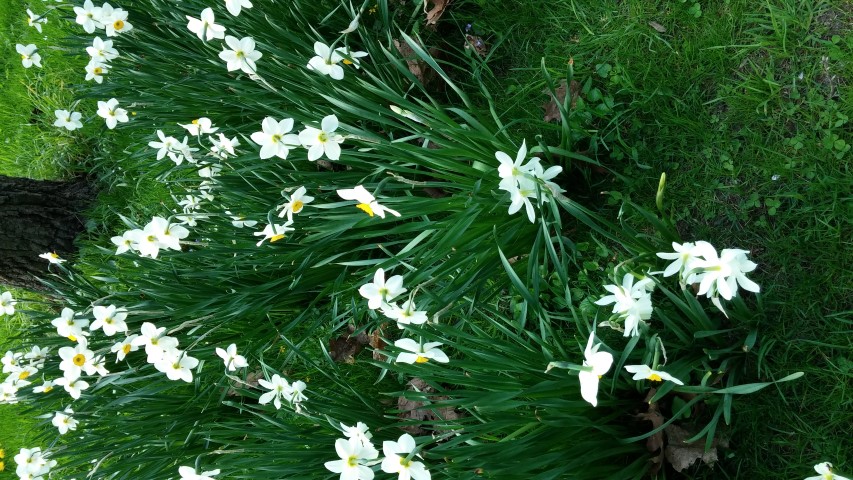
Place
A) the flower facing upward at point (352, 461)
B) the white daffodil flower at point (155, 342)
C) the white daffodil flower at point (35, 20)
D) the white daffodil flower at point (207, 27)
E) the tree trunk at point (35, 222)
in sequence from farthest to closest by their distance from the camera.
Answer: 1. the tree trunk at point (35, 222)
2. the white daffodil flower at point (35, 20)
3. the white daffodil flower at point (155, 342)
4. the white daffodil flower at point (207, 27)
5. the flower facing upward at point (352, 461)

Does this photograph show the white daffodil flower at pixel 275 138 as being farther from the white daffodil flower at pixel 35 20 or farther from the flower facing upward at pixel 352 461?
the white daffodil flower at pixel 35 20

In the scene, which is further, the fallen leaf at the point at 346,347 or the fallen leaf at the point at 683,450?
the fallen leaf at the point at 346,347

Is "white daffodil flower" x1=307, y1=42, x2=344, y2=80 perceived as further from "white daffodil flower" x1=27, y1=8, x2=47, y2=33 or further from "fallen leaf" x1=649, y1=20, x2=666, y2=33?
"white daffodil flower" x1=27, y1=8, x2=47, y2=33

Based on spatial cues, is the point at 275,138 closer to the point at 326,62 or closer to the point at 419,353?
the point at 326,62

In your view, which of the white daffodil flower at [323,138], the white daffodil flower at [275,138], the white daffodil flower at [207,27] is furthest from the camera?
the white daffodil flower at [207,27]

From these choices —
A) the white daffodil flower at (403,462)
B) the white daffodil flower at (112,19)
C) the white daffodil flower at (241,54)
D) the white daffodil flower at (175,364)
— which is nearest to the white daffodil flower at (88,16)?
the white daffodil flower at (112,19)

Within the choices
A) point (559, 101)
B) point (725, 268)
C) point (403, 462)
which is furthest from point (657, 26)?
point (403, 462)
